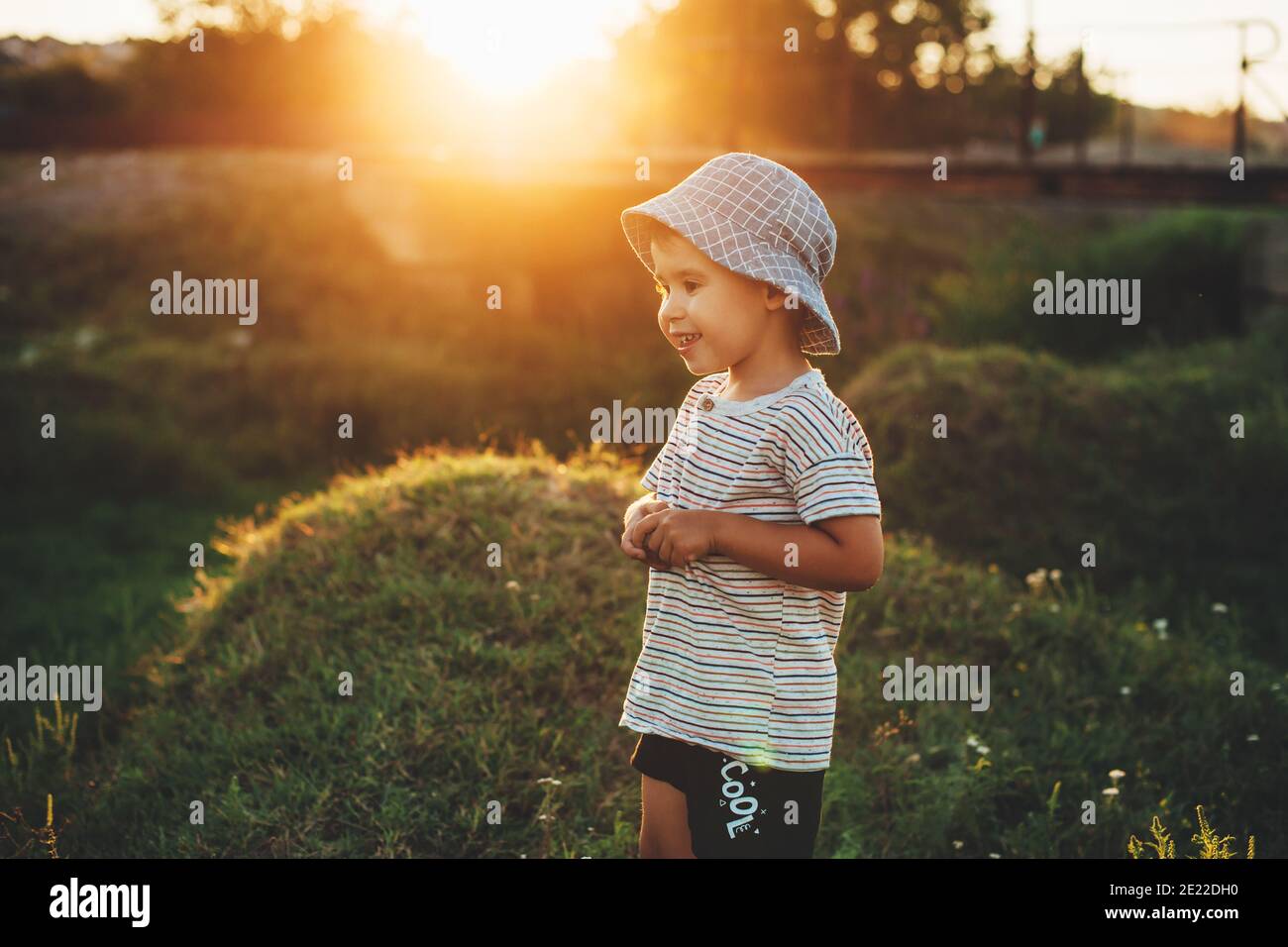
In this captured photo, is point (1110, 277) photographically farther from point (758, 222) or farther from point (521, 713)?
point (758, 222)

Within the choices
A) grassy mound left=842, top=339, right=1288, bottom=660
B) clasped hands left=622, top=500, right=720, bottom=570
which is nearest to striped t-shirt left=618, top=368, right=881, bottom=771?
clasped hands left=622, top=500, right=720, bottom=570

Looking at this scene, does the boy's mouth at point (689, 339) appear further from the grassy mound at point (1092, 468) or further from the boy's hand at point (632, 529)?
the grassy mound at point (1092, 468)

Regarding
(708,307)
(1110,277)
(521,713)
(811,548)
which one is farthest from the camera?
→ (1110,277)

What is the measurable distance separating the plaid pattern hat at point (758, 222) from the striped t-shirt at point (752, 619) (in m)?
0.21

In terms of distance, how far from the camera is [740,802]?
2.40 meters

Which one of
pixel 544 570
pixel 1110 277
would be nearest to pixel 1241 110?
pixel 1110 277

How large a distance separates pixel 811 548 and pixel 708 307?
20.5 inches

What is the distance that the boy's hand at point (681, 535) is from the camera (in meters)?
2.29

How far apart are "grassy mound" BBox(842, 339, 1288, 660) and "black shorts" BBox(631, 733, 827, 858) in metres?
5.10

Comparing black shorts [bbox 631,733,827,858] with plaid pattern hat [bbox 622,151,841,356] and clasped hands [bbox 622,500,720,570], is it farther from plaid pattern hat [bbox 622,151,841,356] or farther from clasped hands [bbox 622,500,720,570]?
plaid pattern hat [bbox 622,151,841,356]

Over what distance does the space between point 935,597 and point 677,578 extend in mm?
3632

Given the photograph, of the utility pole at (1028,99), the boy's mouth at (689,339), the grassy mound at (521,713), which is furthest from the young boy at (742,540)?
the utility pole at (1028,99)

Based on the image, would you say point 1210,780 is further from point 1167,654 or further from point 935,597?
point 935,597

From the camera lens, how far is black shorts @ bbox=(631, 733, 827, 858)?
7.88 feet
